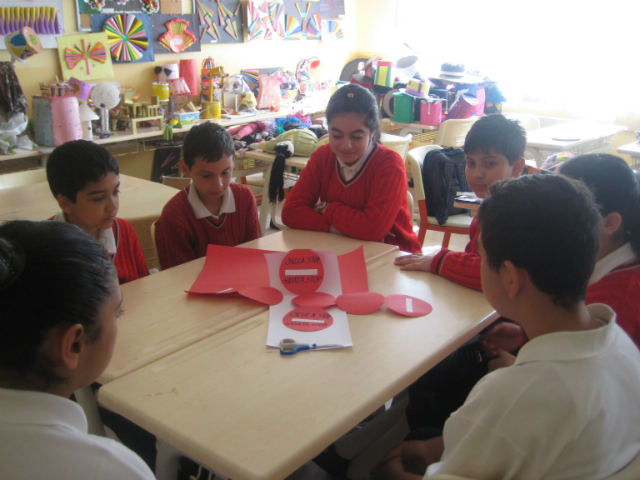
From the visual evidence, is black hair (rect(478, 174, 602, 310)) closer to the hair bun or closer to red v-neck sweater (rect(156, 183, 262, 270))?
the hair bun

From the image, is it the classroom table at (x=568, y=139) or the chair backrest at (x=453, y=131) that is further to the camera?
the chair backrest at (x=453, y=131)

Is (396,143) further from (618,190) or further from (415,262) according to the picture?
(618,190)

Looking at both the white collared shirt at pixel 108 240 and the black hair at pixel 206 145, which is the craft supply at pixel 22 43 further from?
the white collared shirt at pixel 108 240

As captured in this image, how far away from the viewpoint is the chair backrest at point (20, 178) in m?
2.37

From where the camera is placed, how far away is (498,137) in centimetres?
171

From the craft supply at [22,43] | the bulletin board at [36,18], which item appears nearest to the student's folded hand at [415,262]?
the craft supply at [22,43]

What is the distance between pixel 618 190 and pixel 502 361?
1.55 ft

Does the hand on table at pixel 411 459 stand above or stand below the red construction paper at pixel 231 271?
below

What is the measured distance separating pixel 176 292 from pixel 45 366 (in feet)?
2.11

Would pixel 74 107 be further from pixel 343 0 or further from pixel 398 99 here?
pixel 343 0

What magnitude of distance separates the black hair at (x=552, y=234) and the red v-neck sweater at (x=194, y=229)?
1.14 m

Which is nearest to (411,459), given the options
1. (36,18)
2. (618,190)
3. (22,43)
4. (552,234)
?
(552,234)

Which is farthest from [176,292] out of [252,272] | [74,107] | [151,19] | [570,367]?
[151,19]

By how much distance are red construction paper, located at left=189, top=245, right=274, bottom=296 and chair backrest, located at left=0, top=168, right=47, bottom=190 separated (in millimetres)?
1509
